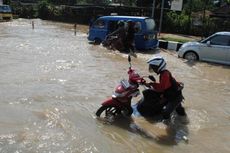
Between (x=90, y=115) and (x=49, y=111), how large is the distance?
887 millimetres

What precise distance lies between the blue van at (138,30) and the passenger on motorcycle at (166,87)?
436 inches

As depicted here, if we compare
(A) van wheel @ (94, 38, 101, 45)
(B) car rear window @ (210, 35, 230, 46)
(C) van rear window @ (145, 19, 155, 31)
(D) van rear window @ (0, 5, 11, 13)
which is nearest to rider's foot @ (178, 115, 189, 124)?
(B) car rear window @ (210, 35, 230, 46)

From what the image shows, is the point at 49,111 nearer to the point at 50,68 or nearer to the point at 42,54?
the point at 50,68

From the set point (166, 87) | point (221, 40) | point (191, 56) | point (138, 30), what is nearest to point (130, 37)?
point (138, 30)

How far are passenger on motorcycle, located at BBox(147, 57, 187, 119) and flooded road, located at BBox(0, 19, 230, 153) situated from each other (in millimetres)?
434

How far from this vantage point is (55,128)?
7.80 meters

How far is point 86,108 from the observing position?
30.5 ft

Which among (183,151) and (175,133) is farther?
(175,133)

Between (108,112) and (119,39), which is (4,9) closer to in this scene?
(119,39)

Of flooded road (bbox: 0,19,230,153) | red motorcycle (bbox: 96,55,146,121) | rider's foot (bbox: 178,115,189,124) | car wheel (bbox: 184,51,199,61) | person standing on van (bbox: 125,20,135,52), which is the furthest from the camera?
person standing on van (bbox: 125,20,135,52)

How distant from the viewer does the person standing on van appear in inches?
735

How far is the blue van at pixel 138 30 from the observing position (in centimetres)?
1945

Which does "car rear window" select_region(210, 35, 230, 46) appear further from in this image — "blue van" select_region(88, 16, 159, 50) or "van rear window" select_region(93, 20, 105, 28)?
"van rear window" select_region(93, 20, 105, 28)

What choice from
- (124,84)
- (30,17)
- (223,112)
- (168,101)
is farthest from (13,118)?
(30,17)
